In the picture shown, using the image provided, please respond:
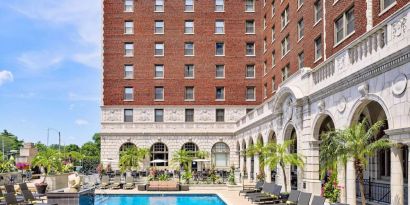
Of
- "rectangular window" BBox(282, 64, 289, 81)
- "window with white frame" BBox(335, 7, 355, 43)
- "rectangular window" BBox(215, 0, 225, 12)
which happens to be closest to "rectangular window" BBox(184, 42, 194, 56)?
"rectangular window" BBox(215, 0, 225, 12)

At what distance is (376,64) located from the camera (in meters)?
17.0

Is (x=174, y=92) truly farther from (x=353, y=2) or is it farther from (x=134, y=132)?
(x=353, y=2)

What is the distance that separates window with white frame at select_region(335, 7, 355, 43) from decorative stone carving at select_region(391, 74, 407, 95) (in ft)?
32.6

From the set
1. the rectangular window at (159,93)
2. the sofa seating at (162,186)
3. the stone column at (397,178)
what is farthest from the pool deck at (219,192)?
the rectangular window at (159,93)

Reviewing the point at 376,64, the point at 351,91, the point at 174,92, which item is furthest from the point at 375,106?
the point at 174,92

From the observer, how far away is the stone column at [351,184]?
1972 centimetres

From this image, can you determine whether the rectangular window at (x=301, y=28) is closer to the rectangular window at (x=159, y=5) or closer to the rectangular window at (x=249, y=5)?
the rectangular window at (x=249, y=5)

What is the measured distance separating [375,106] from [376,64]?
1022 centimetres

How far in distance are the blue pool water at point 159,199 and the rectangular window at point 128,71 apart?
2422 cm

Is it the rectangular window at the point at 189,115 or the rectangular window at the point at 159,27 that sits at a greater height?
the rectangular window at the point at 159,27

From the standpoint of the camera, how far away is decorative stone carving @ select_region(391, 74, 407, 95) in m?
15.1

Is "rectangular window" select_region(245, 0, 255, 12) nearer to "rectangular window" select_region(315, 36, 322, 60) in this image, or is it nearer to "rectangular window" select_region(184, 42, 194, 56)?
"rectangular window" select_region(184, 42, 194, 56)

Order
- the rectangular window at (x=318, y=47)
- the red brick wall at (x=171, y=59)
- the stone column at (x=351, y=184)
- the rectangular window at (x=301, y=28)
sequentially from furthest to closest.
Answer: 1. the red brick wall at (x=171, y=59)
2. the rectangular window at (x=301, y=28)
3. the rectangular window at (x=318, y=47)
4. the stone column at (x=351, y=184)

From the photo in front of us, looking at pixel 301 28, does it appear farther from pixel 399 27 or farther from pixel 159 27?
pixel 159 27
